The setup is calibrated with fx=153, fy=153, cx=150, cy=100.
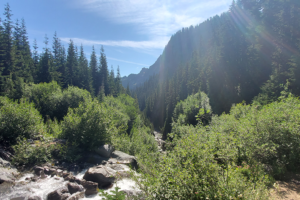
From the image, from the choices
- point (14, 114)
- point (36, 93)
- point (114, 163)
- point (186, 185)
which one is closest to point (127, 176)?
point (114, 163)

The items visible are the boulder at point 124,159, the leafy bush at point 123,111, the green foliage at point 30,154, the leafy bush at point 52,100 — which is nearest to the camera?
the green foliage at point 30,154

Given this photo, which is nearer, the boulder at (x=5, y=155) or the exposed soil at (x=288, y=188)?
the exposed soil at (x=288, y=188)

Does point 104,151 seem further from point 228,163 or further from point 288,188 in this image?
point 288,188

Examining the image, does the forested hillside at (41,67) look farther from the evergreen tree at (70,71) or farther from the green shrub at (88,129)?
the green shrub at (88,129)

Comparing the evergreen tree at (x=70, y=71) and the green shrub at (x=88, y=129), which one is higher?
the evergreen tree at (x=70, y=71)

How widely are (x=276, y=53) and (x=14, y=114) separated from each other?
45.3 metres

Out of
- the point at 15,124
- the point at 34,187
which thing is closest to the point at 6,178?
the point at 34,187

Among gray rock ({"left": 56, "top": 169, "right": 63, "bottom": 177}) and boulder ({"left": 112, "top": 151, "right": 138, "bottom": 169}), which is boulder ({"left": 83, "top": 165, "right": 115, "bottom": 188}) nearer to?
gray rock ({"left": 56, "top": 169, "right": 63, "bottom": 177})

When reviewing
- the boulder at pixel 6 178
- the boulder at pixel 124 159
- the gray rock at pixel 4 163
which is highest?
the gray rock at pixel 4 163

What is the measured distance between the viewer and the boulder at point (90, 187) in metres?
7.94

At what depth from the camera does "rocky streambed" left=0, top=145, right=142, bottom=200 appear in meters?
7.30

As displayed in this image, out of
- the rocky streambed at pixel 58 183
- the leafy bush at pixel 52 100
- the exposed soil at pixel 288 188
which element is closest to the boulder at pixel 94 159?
the rocky streambed at pixel 58 183

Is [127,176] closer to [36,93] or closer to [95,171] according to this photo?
[95,171]

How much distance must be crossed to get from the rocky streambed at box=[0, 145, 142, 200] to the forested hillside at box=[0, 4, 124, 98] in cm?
2190
